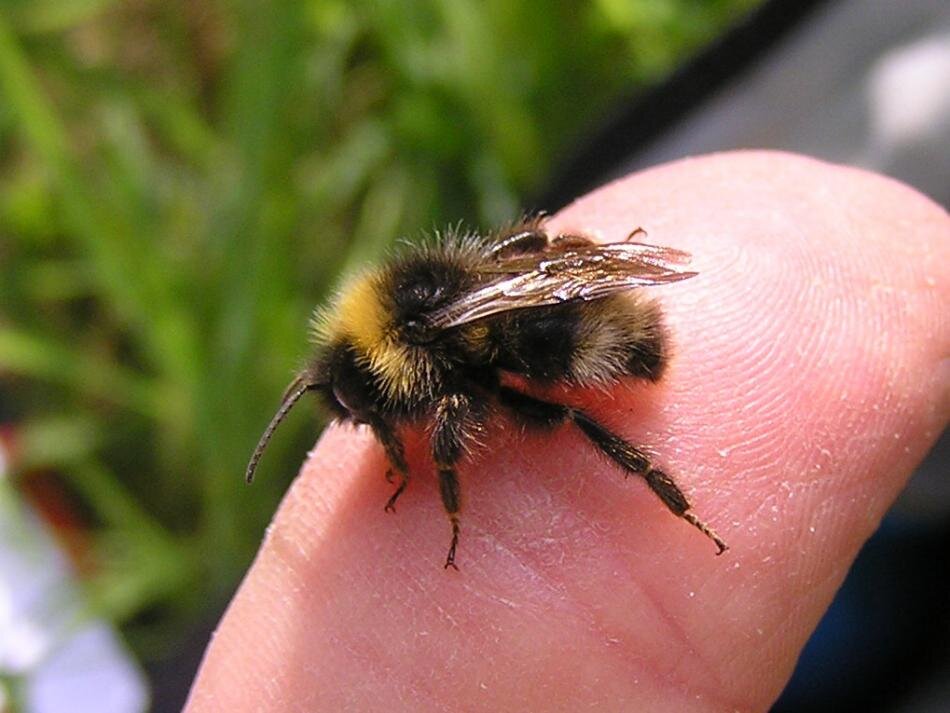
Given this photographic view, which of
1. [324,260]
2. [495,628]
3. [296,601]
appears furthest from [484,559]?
[324,260]

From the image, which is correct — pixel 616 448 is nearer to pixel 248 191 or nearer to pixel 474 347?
pixel 474 347

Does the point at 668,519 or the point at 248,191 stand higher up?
the point at 668,519

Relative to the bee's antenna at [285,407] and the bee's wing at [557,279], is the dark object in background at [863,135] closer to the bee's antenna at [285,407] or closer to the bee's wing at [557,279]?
the bee's wing at [557,279]

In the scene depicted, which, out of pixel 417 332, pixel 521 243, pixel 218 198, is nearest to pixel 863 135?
pixel 521 243

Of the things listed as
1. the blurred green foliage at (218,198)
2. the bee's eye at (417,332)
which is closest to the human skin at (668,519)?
the bee's eye at (417,332)

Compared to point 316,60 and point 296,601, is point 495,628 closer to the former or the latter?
point 296,601

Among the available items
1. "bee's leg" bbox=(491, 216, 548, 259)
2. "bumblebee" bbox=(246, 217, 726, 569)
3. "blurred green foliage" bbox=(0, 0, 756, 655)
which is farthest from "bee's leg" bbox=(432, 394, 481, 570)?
"blurred green foliage" bbox=(0, 0, 756, 655)
